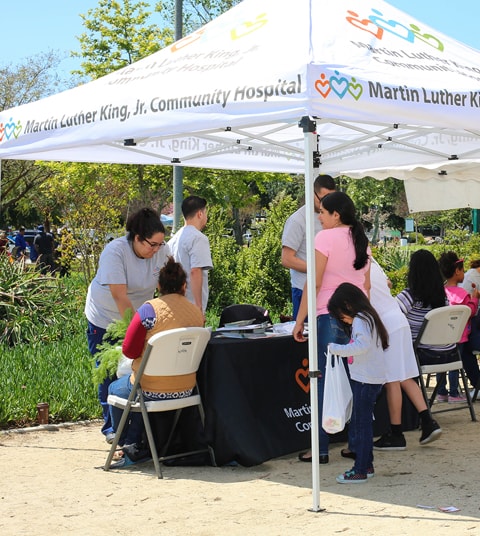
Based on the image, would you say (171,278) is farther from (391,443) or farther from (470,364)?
(470,364)

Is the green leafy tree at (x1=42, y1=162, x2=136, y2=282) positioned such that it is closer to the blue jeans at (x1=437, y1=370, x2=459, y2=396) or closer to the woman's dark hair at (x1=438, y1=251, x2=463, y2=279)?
the blue jeans at (x1=437, y1=370, x2=459, y2=396)

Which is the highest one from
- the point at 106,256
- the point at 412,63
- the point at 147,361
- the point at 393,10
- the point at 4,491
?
the point at 393,10

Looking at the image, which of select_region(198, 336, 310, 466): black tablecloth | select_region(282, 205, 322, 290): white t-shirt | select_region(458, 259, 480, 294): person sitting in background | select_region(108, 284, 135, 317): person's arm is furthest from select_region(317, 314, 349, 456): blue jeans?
select_region(458, 259, 480, 294): person sitting in background

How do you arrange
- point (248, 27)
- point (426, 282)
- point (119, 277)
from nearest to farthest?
point (248, 27)
point (119, 277)
point (426, 282)

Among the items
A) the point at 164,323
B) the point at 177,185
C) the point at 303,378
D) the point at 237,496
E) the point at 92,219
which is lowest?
the point at 237,496

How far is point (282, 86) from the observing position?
5.12 meters

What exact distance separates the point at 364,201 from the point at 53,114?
42977mm

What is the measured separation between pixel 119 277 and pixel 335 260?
1.58m

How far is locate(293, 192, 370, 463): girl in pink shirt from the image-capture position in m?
5.92

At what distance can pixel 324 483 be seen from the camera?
5758 mm

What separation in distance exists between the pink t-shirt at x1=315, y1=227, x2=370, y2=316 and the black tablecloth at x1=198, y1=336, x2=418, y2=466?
0.60 metres

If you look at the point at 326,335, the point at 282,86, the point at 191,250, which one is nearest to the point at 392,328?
the point at 326,335

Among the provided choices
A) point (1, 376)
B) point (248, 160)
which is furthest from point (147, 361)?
point (248, 160)

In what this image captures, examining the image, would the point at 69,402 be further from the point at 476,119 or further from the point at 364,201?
the point at 364,201
